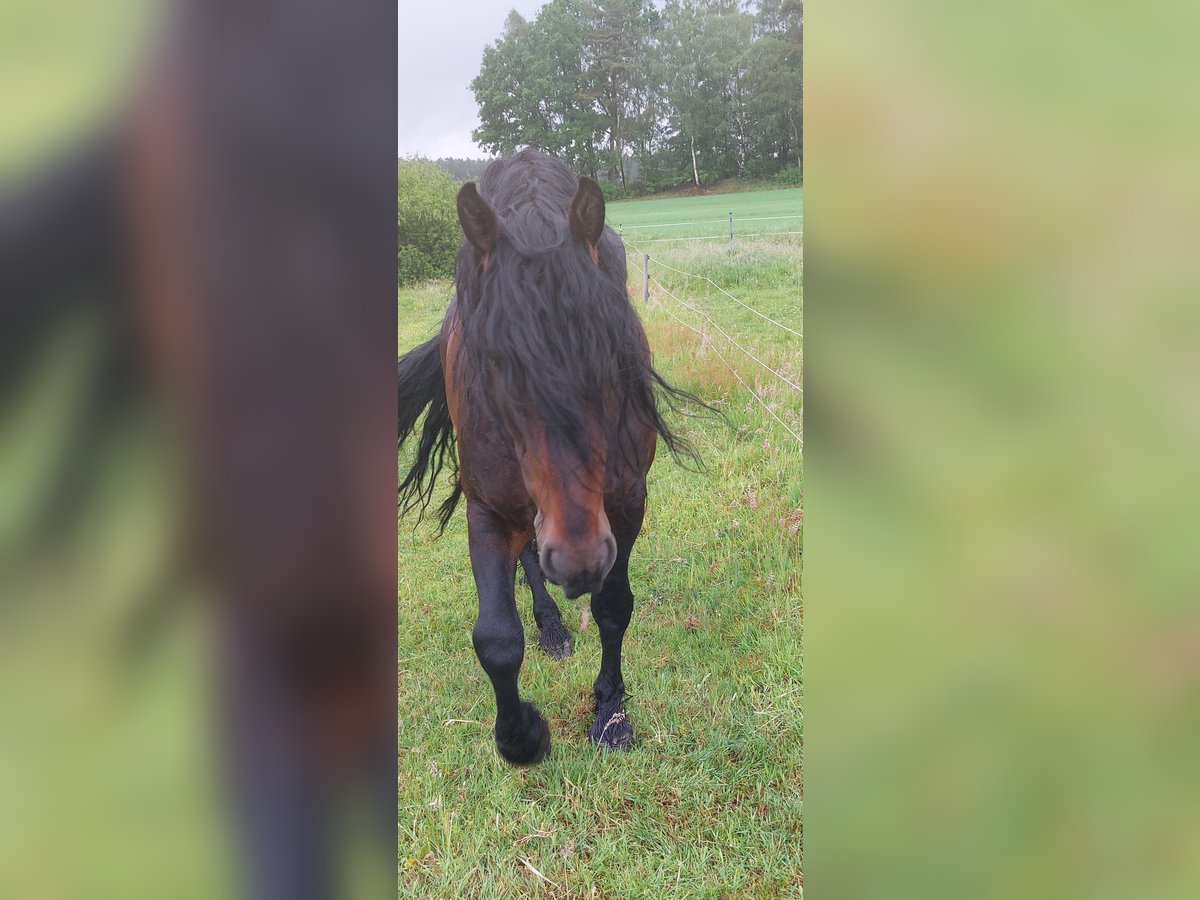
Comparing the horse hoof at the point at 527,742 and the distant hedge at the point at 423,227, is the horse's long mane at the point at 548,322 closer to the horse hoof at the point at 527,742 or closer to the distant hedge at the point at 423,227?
the distant hedge at the point at 423,227

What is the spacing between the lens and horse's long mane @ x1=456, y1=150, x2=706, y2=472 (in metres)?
1.34

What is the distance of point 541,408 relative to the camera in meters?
1.33

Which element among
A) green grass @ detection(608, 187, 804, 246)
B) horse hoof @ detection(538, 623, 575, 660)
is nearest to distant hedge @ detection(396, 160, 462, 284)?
green grass @ detection(608, 187, 804, 246)

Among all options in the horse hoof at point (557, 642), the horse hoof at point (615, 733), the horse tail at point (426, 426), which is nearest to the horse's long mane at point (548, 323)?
the horse tail at point (426, 426)

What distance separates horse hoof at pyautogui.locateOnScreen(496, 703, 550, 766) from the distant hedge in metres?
0.94

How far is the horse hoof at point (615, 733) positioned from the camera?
1480 mm

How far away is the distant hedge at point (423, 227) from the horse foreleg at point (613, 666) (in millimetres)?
681

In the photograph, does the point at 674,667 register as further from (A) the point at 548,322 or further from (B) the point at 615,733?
(A) the point at 548,322

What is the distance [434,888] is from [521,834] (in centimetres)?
19
